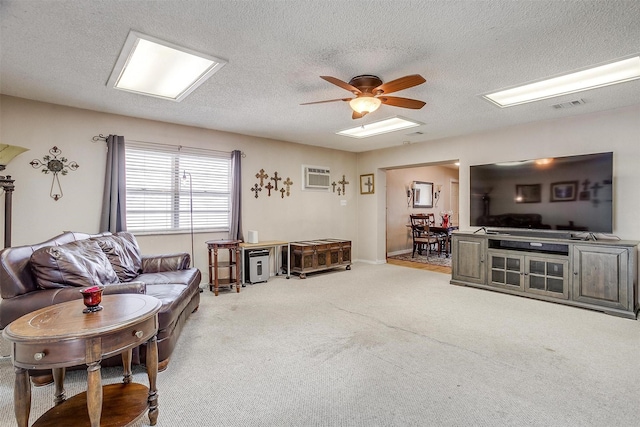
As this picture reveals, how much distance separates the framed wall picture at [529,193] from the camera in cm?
433

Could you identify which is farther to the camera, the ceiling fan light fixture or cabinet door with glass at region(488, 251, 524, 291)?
cabinet door with glass at region(488, 251, 524, 291)

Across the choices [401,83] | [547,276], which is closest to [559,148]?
[547,276]

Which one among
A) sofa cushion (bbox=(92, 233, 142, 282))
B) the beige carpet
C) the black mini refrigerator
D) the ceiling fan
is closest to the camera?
the beige carpet

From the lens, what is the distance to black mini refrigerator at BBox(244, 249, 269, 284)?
5.00m

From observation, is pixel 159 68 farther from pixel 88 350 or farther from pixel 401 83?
pixel 88 350

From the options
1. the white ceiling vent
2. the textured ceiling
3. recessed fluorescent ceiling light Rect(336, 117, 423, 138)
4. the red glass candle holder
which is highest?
recessed fluorescent ceiling light Rect(336, 117, 423, 138)

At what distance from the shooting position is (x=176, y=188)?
4.71m

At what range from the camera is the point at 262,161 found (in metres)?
5.57

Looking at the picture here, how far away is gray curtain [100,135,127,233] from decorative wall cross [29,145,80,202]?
1.43 feet

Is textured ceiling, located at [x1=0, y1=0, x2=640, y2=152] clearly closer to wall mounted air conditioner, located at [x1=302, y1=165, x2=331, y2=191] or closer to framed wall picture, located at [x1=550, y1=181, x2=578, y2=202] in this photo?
framed wall picture, located at [x1=550, y1=181, x2=578, y2=202]

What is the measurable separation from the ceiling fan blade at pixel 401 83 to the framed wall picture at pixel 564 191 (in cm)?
283

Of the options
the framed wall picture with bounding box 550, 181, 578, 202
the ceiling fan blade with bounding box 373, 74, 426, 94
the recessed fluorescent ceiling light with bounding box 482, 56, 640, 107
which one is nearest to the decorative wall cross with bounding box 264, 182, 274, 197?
the ceiling fan blade with bounding box 373, 74, 426, 94

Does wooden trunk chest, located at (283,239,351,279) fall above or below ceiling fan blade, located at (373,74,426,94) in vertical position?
below

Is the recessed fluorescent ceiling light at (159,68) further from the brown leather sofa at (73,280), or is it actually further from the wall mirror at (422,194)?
the wall mirror at (422,194)
